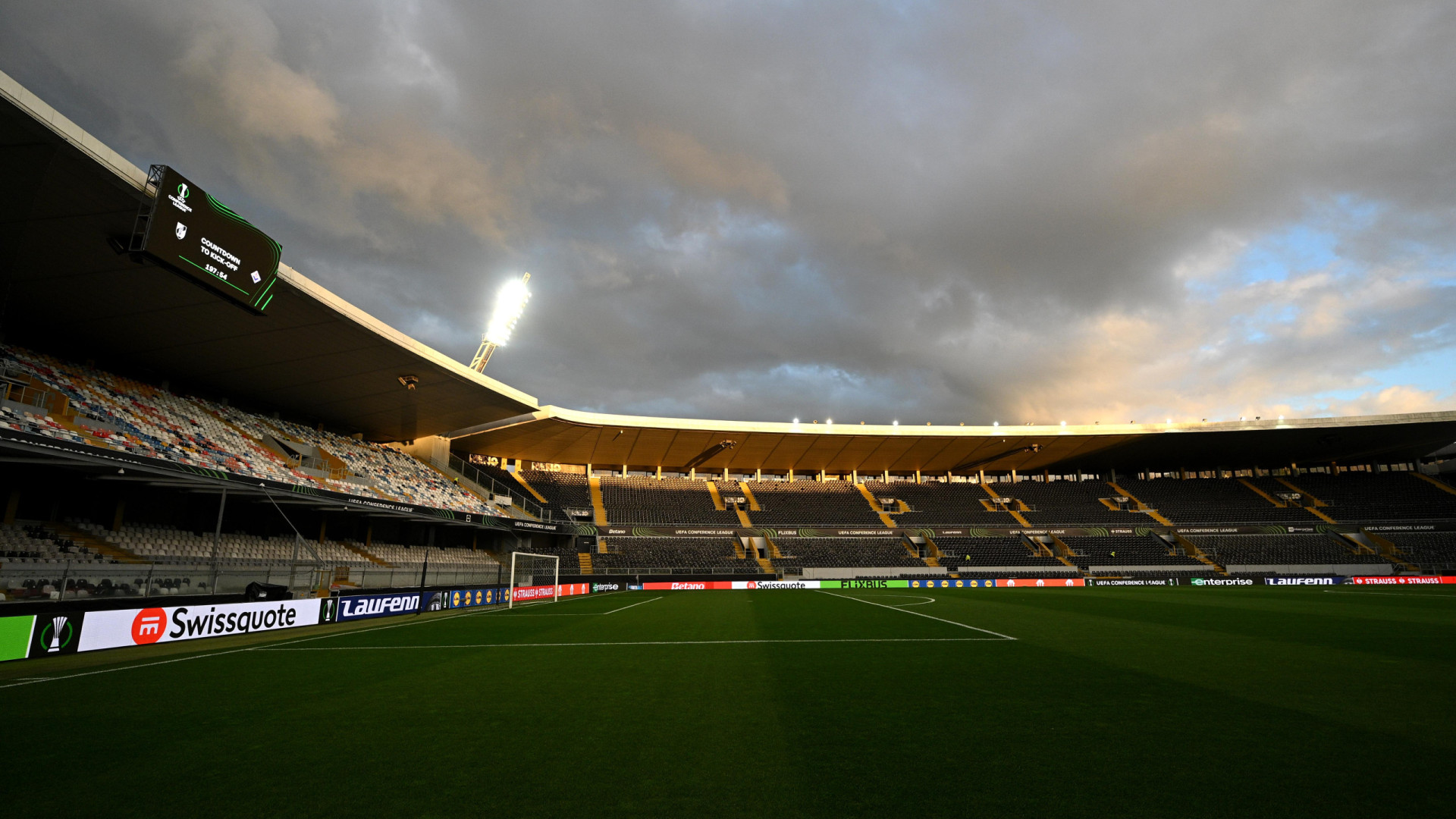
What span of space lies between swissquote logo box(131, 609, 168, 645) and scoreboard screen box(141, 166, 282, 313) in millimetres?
7603

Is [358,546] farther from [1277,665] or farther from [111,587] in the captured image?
[1277,665]

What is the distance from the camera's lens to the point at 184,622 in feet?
40.6

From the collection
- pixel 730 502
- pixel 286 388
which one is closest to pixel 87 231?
pixel 286 388

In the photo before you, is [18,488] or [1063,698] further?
[18,488]

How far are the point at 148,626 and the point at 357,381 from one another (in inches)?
742

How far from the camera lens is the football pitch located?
3793mm

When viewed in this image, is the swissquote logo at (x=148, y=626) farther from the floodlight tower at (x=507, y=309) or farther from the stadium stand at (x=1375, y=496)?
the stadium stand at (x=1375, y=496)

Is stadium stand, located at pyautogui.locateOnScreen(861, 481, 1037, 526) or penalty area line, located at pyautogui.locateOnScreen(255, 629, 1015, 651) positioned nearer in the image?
penalty area line, located at pyautogui.locateOnScreen(255, 629, 1015, 651)

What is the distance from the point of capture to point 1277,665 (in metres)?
7.93

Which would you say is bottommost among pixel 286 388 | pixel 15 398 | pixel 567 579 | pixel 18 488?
pixel 567 579

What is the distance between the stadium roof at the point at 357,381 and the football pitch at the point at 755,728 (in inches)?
454

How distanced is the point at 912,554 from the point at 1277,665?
123 ft

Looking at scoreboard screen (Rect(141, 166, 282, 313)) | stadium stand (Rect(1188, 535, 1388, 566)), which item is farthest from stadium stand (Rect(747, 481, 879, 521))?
Result: scoreboard screen (Rect(141, 166, 282, 313))

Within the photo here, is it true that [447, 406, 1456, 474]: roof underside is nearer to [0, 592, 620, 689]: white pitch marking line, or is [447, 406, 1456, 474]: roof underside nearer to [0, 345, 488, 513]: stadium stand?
[0, 345, 488, 513]: stadium stand
